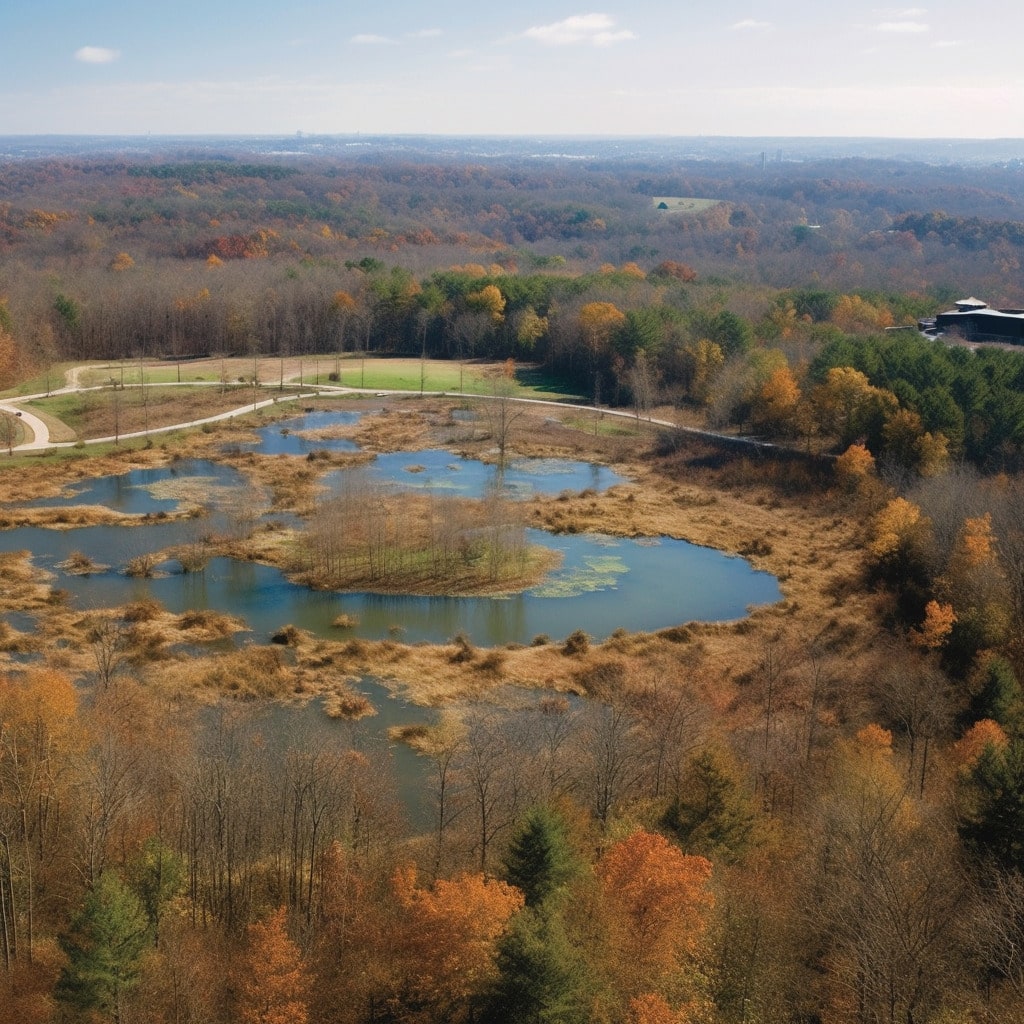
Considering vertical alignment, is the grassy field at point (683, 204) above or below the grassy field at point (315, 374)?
above

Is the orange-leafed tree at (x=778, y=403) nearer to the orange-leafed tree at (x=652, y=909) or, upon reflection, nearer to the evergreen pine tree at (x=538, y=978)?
the orange-leafed tree at (x=652, y=909)

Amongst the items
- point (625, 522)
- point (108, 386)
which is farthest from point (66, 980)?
point (108, 386)

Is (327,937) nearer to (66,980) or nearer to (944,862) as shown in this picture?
(66,980)

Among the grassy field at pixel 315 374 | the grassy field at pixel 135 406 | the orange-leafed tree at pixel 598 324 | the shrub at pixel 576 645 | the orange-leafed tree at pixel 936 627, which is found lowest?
the shrub at pixel 576 645

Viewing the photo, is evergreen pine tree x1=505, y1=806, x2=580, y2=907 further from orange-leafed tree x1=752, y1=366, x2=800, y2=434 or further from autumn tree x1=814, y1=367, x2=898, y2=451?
orange-leafed tree x1=752, y1=366, x2=800, y2=434

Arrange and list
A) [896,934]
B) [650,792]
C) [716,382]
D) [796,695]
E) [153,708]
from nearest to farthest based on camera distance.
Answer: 1. [896,934]
2. [650,792]
3. [153,708]
4. [796,695]
5. [716,382]

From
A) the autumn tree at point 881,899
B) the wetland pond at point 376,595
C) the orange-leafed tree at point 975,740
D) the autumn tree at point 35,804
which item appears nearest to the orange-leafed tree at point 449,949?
the autumn tree at point 881,899

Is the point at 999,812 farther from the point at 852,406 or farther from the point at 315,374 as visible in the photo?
the point at 315,374
